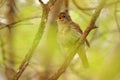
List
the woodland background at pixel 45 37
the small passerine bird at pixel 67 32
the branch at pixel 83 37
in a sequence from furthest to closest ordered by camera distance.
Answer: the small passerine bird at pixel 67 32 < the woodland background at pixel 45 37 < the branch at pixel 83 37

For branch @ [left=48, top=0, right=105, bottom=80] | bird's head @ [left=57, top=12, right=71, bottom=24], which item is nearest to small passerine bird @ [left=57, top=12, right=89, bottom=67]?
bird's head @ [left=57, top=12, right=71, bottom=24]

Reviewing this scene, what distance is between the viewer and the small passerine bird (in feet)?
8.94

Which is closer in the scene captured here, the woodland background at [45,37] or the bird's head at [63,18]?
the woodland background at [45,37]

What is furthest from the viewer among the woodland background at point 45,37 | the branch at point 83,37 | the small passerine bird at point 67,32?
the small passerine bird at point 67,32

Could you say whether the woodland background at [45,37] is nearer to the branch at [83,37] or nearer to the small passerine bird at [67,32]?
the small passerine bird at [67,32]

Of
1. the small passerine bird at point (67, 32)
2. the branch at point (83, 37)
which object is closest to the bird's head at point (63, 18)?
the small passerine bird at point (67, 32)

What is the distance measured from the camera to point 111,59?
4.58ft

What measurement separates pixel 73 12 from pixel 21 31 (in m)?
0.47

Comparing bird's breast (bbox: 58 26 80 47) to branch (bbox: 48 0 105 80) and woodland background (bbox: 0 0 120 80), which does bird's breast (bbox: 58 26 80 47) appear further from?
branch (bbox: 48 0 105 80)

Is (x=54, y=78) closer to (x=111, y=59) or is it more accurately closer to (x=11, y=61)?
(x=111, y=59)

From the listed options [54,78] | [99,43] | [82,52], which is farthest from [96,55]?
[82,52]

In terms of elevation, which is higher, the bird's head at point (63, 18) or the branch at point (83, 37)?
the branch at point (83, 37)

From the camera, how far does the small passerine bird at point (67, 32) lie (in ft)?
8.94

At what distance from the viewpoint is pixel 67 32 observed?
2955mm
